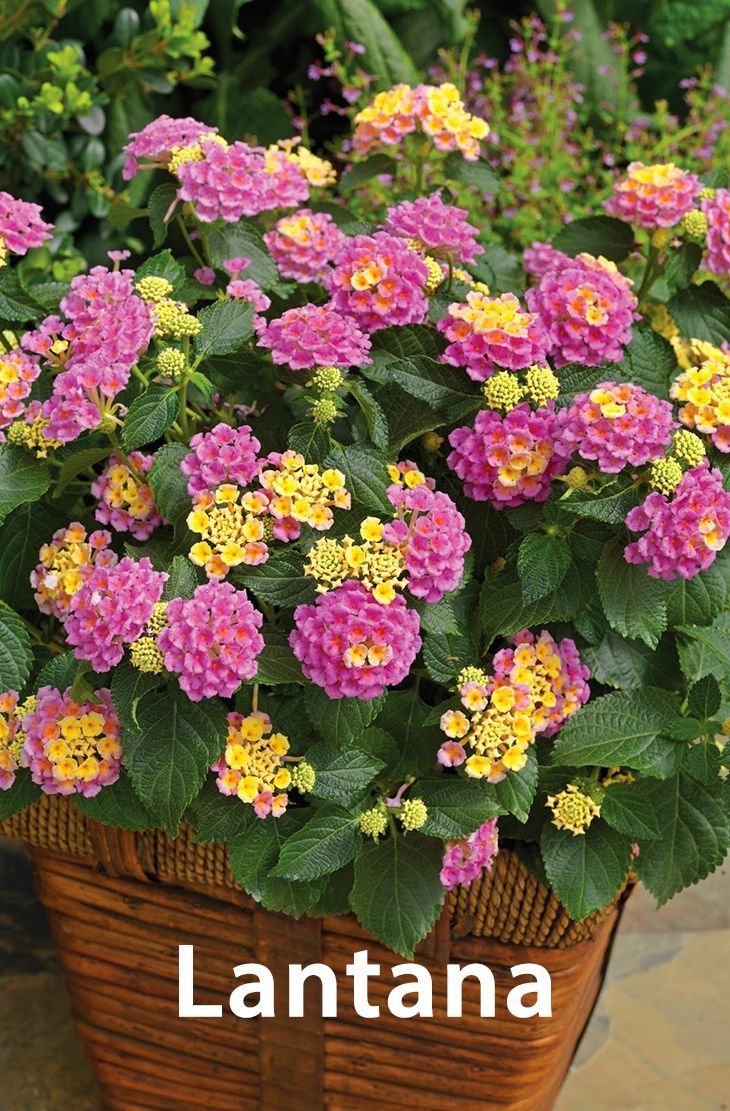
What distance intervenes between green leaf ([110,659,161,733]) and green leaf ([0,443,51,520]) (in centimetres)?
19

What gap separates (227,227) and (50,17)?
1.08 m

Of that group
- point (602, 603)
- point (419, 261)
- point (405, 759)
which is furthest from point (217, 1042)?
point (419, 261)

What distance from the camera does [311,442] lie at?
1.19 m

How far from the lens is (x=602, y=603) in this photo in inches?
45.9

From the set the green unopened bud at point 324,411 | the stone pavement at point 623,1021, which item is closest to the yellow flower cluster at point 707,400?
the green unopened bud at point 324,411

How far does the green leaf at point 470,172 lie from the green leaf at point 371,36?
946 mm

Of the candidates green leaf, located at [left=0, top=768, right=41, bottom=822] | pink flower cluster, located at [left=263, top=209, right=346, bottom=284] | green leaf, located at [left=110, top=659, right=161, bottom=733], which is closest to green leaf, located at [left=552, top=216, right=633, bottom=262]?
pink flower cluster, located at [left=263, top=209, right=346, bottom=284]

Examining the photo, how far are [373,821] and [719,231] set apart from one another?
0.72 meters

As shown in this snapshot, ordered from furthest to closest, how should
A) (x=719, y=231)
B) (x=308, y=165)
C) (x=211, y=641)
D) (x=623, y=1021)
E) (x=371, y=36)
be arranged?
(x=371, y=36) < (x=623, y=1021) < (x=308, y=165) < (x=719, y=231) < (x=211, y=641)

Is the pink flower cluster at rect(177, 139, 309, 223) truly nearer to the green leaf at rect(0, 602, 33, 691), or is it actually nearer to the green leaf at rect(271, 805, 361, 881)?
the green leaf at rect(0, 602, 33, 691)

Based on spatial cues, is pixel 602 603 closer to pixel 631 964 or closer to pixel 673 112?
pixel 631 964

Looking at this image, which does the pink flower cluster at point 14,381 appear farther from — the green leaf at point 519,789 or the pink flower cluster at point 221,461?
the green leaf at point 519,789

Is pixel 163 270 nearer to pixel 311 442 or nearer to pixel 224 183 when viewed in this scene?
pixel 224 183

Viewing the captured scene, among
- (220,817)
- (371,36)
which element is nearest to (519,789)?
(220,817)
